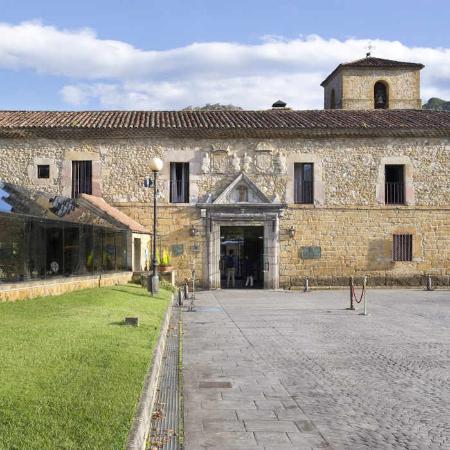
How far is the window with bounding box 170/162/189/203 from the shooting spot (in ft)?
83.4

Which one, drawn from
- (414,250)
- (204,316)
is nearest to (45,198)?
(204,316)

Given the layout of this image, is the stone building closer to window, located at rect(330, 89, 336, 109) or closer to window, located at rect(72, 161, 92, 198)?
window, located at rect(72, 161, 92, 198)

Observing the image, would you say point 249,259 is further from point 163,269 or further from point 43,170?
point 43,170

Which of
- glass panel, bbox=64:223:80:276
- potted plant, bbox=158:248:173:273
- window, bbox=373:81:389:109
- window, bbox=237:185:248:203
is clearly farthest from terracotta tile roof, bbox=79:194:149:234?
window, bbox=373:81:389:109

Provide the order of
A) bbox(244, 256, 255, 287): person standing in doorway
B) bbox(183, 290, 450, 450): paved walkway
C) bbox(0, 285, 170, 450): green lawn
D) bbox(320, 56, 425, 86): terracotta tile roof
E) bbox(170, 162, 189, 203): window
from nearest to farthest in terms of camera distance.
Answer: bbox(0, 285, 170, 450): green lawn, bbox(183, 290, 450, 450): paved walkway, bbox(170, 162, 189, 203): window, bbox(244, 256, 255, 287): person standing in doorway, bbox(320, 56, 425, 86): terracotta tile roof

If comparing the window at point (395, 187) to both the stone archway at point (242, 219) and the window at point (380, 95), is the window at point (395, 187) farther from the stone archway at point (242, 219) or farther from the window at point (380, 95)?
the window at point (380, 95)

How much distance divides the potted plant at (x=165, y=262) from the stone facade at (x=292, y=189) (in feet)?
1.23

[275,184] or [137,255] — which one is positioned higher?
[275,184]

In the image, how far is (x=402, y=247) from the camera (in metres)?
25.6

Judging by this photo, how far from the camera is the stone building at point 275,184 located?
25047mm

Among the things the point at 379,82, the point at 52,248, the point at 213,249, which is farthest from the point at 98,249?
the point at 379,82

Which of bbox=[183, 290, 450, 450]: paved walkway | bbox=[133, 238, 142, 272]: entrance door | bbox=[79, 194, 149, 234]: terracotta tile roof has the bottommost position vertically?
bbox=[183, 290, 450, 450]: paved walkway

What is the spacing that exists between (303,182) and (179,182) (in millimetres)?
5178

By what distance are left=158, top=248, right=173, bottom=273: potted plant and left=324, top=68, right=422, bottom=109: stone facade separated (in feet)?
53.0
